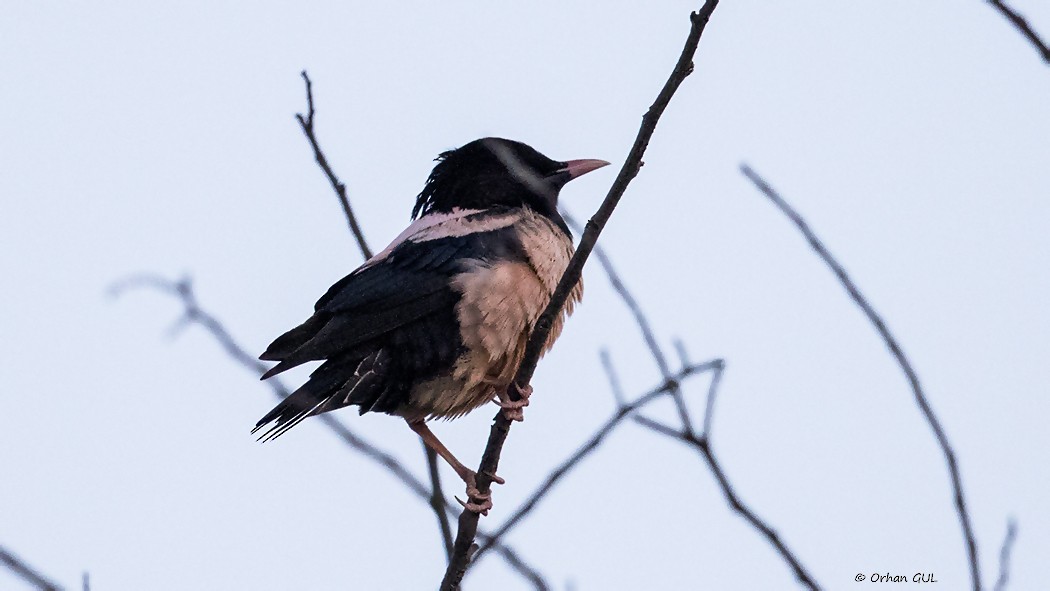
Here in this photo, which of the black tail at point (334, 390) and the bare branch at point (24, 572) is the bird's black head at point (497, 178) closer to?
the black tail at point (334, 390)

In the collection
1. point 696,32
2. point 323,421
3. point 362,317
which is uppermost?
point 696,32

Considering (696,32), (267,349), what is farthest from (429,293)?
(696,32)

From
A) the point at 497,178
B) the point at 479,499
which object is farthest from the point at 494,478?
the point at 497,178

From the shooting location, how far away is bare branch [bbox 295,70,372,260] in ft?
15.6

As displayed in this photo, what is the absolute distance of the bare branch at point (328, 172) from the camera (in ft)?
15.6

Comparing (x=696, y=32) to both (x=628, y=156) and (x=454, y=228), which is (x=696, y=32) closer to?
(x=628, y=156)

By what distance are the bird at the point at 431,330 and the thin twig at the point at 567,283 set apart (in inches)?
3.9

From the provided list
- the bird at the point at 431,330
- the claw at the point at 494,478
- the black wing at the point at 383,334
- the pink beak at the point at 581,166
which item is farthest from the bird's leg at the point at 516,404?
the pink beak at the point at 581,166

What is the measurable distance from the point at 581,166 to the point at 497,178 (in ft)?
1.73

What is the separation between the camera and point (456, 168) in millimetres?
6426

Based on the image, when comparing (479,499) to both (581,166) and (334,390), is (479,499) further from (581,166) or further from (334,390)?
(581,166)

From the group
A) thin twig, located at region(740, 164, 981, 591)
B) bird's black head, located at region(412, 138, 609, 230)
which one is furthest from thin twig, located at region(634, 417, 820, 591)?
bird's black head, located at region(412, 138, 609, 230)

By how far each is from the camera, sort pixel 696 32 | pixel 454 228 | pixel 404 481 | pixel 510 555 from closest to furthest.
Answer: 1. pixel 696 32
2. pixel 510 555
3. pixel 404 481
4. pixel 454 228

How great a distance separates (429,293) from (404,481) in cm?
115
